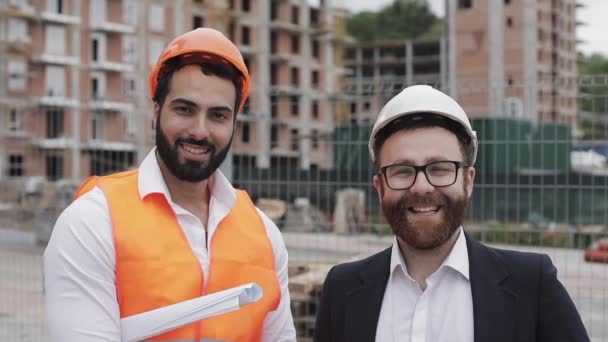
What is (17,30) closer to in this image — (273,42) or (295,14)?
(273,42)

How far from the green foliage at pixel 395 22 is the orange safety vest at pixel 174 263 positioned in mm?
87703

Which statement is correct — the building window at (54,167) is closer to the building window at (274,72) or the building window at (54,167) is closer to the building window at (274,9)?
the building window at (274,72)

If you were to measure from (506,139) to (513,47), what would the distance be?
36444 millimetres

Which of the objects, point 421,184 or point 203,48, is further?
point 203,48

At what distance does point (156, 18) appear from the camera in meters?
45.3

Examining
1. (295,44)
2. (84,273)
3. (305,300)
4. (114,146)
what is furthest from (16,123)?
(295,44)

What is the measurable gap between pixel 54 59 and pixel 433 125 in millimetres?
44173

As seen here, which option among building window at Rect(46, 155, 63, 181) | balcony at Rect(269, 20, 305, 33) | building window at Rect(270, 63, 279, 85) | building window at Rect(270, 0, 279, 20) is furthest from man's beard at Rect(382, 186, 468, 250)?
building window at Rect(270, 0, 279, 20)

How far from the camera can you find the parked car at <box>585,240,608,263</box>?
6.89 meters

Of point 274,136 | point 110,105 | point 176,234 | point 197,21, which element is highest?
point 197,21

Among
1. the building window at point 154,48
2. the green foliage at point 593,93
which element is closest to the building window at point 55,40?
the building window at point 154,48

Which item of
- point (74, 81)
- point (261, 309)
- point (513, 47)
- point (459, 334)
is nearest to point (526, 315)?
point (459, 334)

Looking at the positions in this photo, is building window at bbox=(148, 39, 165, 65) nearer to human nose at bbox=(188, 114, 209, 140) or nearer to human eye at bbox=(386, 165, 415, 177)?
human nose at bbox=(188, 114, 209, 140)

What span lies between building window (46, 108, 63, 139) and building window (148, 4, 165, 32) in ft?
112
